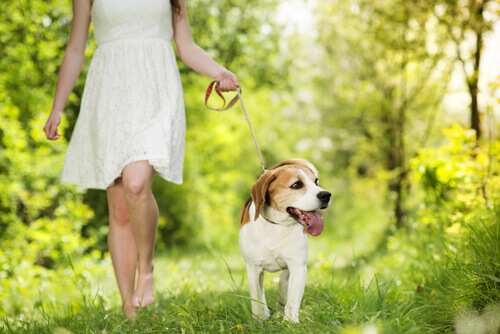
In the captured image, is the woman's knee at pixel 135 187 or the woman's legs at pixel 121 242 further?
the woman's legs at pixel 121 242

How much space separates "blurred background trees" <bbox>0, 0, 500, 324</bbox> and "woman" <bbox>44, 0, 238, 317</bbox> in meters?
1.72

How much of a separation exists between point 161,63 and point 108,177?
84 centimetres

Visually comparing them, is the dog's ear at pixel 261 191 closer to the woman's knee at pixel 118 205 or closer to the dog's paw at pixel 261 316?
the dog's paw at pixel 261 316

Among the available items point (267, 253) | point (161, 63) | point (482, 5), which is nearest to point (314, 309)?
point (267, 253)

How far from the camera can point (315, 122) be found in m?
14.0

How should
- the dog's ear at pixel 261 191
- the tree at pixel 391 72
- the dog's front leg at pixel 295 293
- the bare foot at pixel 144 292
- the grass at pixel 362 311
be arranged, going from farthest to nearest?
the tree at pixel 391 72, the bare foot at pixel 144 292, the dog's ear at pixel 261 191, the dog's front leg at pixel 295 293, the grass at pixel 362 311

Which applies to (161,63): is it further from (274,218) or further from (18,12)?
(18,12)

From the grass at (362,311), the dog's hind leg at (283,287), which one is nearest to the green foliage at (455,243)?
the grass at (362,311)

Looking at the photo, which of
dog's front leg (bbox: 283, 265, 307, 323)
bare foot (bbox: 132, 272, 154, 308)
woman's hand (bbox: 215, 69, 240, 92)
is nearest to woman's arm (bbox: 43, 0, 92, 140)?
woman's hand (bbox: 215, 69, 240, 92)

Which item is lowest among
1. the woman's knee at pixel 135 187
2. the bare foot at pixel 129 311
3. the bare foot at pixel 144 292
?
the bare foot at pixel 129 311

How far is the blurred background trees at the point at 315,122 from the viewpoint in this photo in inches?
204

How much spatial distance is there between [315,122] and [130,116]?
1132 centimetres

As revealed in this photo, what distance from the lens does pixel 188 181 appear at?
10.3 meters

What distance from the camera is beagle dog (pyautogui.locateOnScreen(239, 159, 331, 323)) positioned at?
2627mm
